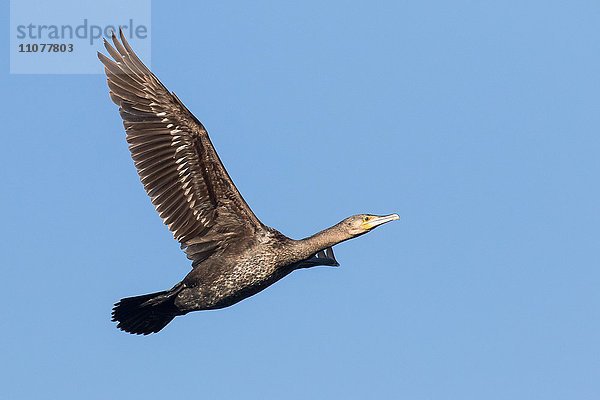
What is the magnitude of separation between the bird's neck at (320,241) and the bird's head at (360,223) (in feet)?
0.28

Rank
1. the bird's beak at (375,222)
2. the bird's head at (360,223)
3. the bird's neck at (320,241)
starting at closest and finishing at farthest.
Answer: the bird's beak at (375,222) → the bird's neck at (320,241) → the bird's head at (360,223)

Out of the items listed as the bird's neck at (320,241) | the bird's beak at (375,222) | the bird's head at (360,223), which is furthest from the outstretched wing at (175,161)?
the bird's beak at (375,222)

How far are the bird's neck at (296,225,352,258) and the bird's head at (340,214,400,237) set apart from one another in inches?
3.4

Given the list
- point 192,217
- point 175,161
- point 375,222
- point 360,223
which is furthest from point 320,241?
point 175,161

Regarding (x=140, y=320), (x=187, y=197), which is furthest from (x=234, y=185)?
(x=140, y=320)

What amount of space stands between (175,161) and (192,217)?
2.42 feet

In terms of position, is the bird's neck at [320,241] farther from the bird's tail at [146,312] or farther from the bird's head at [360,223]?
the bird's tail at [146,312]

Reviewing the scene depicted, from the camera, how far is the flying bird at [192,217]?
72.5 ft

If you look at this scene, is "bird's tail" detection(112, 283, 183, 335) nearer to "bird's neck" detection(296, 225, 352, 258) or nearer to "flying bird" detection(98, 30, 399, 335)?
"flying bird" detection(98, 30, 399, 335)

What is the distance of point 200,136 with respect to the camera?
22.1 metres

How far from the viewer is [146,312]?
22.5 meters

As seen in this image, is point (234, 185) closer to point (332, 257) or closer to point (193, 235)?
point (193, 235)

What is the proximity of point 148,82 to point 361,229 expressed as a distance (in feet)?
10.7

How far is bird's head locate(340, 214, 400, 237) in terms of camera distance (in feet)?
72.8
